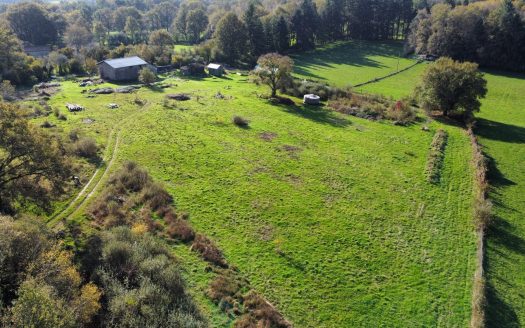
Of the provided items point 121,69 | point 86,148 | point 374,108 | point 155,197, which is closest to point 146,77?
point 121,69

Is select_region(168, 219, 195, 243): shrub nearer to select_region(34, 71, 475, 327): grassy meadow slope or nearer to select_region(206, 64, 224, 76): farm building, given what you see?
select_region(34, 71, 475, 327): grassy meadow slope

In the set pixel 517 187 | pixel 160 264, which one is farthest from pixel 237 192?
pixel 517 187

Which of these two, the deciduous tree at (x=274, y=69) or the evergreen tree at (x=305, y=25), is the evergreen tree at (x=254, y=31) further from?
the deciduous tree at (x=274, y=69)

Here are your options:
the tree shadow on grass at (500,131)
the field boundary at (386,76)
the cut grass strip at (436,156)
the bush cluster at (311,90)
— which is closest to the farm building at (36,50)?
the bush cluster at (311,90)

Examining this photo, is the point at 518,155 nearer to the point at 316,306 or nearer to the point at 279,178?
the point at 279,178

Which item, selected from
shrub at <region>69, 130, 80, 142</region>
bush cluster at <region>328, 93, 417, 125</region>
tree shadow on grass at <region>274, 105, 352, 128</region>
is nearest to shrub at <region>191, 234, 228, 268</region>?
shrub at <region>69, 130, 80, 142</region>

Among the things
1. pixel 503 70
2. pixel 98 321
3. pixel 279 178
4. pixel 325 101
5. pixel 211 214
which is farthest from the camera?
pixel 503 70

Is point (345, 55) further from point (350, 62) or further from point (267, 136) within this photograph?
point (267, 136)
